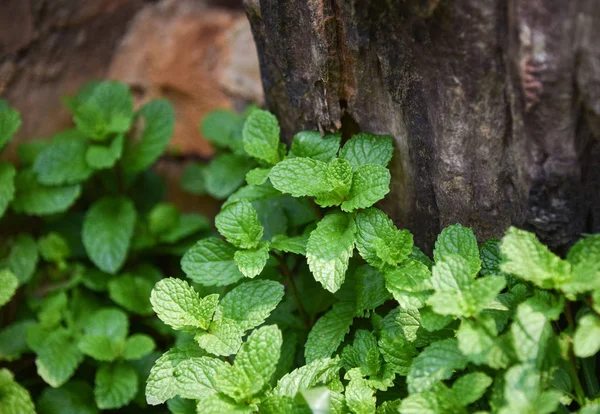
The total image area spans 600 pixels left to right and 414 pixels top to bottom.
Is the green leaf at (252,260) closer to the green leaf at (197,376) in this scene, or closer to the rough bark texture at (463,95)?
the green leaf at (197,376)

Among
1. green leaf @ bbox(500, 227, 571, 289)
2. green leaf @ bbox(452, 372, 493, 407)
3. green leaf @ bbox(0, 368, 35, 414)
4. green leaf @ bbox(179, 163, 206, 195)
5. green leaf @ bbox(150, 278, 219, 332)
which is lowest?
green leaf @ bbox(0, 368, 35, 414)

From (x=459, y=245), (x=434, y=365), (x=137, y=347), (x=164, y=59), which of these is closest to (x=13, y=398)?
(x=137, y=347)

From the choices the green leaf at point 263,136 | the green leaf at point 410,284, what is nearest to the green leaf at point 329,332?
the green leaf at point 410,284

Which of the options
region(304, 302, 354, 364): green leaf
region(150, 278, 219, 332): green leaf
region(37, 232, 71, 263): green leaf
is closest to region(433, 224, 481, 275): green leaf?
region(304, 302, 354, 364): green leaf

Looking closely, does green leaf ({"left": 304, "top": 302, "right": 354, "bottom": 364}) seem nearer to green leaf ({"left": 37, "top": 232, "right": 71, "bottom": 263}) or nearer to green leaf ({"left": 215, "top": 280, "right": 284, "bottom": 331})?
green leaf ({"left": 215, "top": 280, "right": 284, "bottom": 331})

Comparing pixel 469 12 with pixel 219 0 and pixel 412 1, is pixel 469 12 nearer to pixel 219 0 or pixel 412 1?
pixel 412 1

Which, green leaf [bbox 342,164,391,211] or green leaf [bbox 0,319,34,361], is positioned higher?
green leaf [bbox 342,164,391,211]
